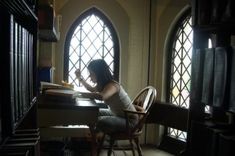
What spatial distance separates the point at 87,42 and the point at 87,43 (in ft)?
0.04

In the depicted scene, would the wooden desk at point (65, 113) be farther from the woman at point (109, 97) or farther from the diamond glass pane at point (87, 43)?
the diamond glass pane at point (87, 43)

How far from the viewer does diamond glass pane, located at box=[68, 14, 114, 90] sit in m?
4.35

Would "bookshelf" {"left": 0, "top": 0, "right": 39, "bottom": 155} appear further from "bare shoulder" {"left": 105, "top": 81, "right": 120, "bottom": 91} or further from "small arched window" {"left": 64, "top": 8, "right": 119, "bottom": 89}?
"small arched window" {"left": 64, "top": 8, "right": 119, "bottom": 89}

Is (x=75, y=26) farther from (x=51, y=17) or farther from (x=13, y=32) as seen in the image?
(x=13, y=32)

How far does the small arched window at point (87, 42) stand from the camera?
170 inches

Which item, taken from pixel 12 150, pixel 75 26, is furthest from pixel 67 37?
pixel 12 150

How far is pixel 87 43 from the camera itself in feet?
14.4

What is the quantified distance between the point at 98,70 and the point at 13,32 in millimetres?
2588

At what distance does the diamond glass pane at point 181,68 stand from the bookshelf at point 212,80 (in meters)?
1.98

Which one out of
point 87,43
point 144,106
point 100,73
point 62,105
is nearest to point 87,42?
point 87,43

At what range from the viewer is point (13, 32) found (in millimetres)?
914

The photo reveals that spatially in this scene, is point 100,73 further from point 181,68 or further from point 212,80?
point 212,80

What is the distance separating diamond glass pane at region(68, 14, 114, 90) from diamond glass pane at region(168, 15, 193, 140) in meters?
0.87

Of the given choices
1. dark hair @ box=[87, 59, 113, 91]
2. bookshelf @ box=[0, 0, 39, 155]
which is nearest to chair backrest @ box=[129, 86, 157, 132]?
dark hair @ box=[87, 59, 113, 91]
